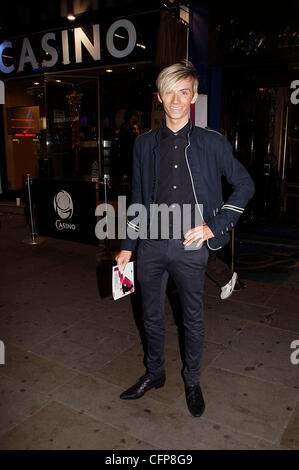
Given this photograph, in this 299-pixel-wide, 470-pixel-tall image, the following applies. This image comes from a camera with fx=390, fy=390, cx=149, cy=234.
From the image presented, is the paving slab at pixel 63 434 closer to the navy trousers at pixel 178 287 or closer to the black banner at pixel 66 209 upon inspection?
the navy trousers at pixel 178 287

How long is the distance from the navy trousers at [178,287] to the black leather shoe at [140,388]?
17 centimetres

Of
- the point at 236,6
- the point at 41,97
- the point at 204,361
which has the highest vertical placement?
the point at 236,6

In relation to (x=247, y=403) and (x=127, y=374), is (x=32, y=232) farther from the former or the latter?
(x=247, y=403)

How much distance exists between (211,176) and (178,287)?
2.56ft

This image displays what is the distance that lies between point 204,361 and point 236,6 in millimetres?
6134

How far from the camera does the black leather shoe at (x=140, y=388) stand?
9.64ft

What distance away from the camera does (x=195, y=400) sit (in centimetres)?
279

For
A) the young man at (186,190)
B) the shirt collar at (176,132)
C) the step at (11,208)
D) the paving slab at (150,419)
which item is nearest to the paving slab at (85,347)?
the paving slab at (150,419)

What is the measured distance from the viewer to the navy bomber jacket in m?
2.48

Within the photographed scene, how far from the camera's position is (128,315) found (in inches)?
175

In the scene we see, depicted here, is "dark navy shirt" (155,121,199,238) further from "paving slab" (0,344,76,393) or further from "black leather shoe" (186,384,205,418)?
"paving slab" (0,344,76,393)

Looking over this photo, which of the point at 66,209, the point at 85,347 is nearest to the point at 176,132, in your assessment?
the point at 85,347
